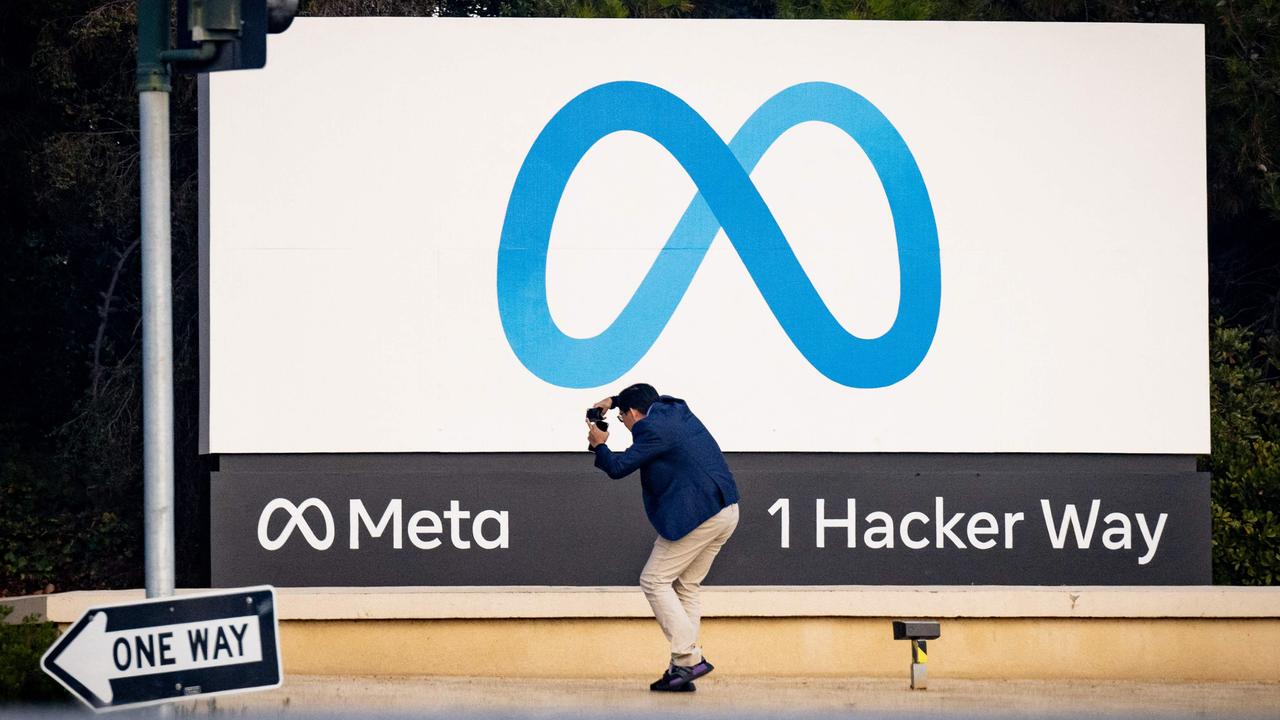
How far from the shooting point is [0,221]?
14492mm

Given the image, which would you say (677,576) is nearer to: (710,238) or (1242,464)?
(710,238)

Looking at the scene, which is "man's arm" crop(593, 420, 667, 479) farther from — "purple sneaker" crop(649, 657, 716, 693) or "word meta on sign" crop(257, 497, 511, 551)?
"word meta on sign" crop(257, 497, 511, 551)

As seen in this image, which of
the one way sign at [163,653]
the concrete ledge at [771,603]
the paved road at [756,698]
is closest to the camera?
the one way sign at [163,653]

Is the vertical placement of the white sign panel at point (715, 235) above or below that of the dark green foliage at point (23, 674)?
above

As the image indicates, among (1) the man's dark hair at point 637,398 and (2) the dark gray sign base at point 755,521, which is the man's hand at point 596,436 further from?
(2) the dark gray sign base at point 755,521

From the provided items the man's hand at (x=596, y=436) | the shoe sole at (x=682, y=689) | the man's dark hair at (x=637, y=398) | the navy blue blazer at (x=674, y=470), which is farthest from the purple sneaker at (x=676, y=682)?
the man's dark hair at (x=637, y=398)

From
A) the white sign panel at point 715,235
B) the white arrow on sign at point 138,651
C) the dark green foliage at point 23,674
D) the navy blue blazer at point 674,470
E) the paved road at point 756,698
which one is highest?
the white sign panel at point 715,235

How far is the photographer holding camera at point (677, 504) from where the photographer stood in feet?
28.3

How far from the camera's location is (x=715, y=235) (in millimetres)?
10328

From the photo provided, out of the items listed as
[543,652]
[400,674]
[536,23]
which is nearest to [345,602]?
[400,674]

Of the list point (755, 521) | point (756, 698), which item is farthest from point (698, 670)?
point (755, 521)

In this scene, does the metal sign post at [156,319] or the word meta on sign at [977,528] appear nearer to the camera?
the metal sign post at [156,319]

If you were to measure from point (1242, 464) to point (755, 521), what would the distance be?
13.7ft

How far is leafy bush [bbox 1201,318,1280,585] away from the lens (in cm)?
1135
